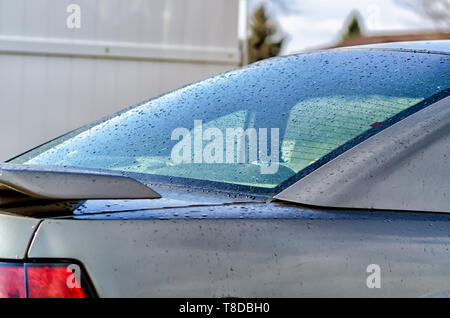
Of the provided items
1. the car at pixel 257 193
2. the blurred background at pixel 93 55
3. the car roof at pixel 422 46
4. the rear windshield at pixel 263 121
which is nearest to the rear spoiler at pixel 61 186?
the car at pixel 257 193

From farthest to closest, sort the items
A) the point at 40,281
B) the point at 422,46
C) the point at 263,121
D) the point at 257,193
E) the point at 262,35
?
the point at 262,35, the point at 422,46, the point at 263,121, the point at 257,193, the point at 40,281

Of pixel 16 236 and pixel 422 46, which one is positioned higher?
pixel 422 46

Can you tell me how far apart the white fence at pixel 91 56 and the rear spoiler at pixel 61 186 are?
4.78m

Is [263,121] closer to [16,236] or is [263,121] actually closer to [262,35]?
[16,236]

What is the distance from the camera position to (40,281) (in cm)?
141

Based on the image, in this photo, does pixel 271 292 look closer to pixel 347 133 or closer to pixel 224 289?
pixel 224 289

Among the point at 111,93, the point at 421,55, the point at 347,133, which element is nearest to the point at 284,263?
the point at 347,133

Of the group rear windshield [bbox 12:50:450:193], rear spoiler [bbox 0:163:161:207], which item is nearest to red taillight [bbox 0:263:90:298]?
rear spoiler [bbox 0:163:161:207]

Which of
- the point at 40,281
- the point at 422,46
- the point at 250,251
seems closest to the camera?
the point at 40,281

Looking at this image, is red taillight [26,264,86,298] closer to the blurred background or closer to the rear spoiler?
the rear spoiler

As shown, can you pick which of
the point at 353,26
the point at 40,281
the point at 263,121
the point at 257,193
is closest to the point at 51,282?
the point at 40,281

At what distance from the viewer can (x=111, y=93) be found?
6336 mm

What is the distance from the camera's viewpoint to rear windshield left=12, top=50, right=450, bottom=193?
187cm

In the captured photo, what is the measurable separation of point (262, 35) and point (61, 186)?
49.0 meters
